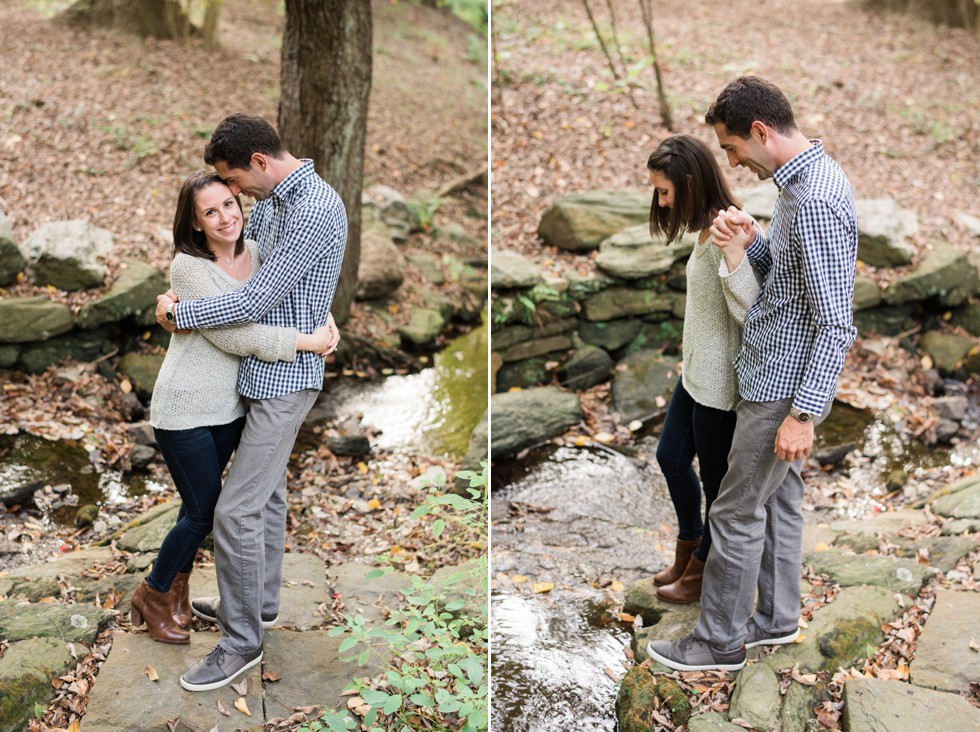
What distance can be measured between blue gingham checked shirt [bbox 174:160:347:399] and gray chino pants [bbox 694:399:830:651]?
170 cm

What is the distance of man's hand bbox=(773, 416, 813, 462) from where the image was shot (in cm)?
315

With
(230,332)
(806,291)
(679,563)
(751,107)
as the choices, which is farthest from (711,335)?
(230,332)

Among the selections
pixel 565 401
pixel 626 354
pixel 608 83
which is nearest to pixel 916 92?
pixel 608 83

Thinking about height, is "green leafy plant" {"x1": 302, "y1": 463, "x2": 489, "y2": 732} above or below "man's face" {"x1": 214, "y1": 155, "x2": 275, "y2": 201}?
below

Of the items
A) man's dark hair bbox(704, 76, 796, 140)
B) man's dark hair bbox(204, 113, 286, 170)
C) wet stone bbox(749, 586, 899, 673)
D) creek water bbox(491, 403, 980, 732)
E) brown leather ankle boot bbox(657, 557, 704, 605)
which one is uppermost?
man's dark hair bbox(704, 76, 796, 140)

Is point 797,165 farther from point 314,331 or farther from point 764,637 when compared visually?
point 764,637

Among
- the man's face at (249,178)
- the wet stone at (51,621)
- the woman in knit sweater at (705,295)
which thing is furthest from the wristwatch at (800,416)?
the wet stone at (51,621)

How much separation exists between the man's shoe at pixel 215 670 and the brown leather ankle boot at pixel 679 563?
6.55 feet

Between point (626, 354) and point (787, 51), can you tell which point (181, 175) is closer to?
point (626, 354)

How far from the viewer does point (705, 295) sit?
357cm

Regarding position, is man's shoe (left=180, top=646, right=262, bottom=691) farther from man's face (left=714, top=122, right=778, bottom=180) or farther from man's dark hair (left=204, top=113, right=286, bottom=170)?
man's face (left=714, top=122, right=778, bottom=180)

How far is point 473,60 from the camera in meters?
16.5

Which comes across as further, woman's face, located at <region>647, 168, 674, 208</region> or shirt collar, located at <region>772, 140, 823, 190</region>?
woman's face, located at <region>647, 168, 674, 208</region>

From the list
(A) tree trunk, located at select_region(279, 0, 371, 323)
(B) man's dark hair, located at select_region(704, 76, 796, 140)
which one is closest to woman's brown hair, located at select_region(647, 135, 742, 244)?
(B) man's dark hair, located at select_region(704, 76, 796, 140)
